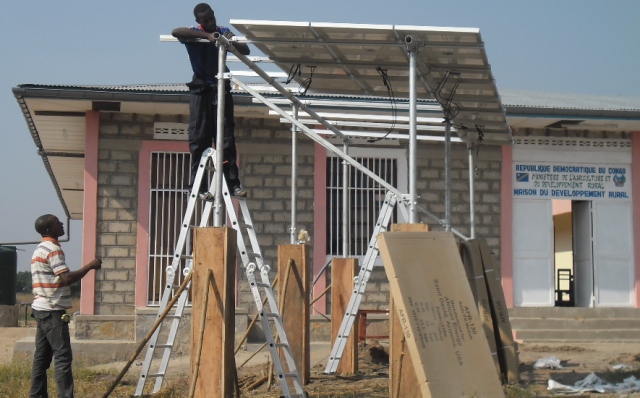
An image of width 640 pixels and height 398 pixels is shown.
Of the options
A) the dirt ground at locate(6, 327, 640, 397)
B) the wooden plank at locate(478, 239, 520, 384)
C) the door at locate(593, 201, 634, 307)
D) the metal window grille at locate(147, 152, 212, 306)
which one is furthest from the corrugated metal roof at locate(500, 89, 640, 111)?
the metal window grille at locate(147, 152, 212, 306)

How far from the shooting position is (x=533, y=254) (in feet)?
52.6

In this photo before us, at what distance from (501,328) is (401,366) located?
8.55 ft

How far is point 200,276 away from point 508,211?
9.69 meters

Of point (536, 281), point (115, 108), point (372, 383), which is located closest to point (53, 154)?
point (115, 108)

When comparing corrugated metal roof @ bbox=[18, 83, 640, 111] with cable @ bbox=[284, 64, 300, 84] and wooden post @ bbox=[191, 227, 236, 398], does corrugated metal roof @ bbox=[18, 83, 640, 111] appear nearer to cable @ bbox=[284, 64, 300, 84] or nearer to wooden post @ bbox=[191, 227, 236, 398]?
cable @ bbox=[284, 64, 300, 84]

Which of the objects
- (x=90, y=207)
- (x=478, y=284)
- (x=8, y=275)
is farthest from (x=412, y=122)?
(x=8, y=275)

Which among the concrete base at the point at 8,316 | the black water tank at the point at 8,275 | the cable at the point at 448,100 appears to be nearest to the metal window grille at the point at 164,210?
the cable at the point at 448,100

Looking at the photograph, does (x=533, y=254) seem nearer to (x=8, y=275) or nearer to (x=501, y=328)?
(x=501, y=328)

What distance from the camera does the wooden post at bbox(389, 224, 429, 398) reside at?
8211 mm

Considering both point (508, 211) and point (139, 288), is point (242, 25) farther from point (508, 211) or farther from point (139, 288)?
point (508, 211)

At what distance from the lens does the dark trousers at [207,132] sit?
8.22 m

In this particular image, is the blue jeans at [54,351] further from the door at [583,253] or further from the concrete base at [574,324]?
the door at [583,253]

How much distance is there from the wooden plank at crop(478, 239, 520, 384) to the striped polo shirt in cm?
483

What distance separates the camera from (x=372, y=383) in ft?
32.9
